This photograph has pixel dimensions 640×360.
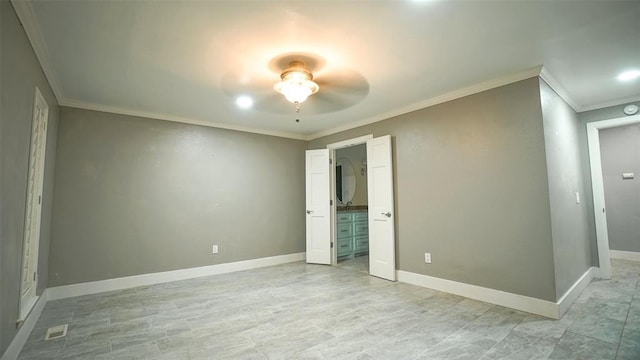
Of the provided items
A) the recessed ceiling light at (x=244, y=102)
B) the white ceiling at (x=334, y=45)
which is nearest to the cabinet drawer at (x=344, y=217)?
the white ceiling at (x=334, y=45)

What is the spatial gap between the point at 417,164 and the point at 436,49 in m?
1.64

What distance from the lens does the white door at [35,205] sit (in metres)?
2.45

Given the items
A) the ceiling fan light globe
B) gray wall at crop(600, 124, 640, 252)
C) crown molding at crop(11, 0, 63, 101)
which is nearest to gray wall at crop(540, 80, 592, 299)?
gray wall at crop(600, 124, 640, 252)

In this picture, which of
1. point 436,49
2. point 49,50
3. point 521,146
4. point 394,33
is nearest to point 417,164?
point 521,146

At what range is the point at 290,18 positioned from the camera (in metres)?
1.95

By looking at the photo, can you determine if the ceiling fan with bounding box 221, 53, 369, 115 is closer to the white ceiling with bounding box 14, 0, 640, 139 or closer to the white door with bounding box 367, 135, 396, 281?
the white ceiling with bounding box 14, 0, 640, 139

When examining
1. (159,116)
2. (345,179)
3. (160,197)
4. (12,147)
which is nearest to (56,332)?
(12,147)

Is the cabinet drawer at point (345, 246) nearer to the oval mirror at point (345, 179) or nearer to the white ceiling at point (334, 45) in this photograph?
the oval mirror at point (345, 179)

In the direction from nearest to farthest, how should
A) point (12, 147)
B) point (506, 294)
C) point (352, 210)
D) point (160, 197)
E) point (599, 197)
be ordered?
point (12, 147) → point (506, 294) → point (599, 197) → point (160, 197) → point (352, 210)

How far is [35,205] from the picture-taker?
2.69 m

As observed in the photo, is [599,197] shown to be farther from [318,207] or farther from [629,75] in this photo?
[318,207]

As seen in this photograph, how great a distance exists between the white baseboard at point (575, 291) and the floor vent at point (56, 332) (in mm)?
4328

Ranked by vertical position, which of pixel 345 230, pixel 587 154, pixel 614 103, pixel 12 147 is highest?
pixel 614 103

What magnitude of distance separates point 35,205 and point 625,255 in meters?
8.30
